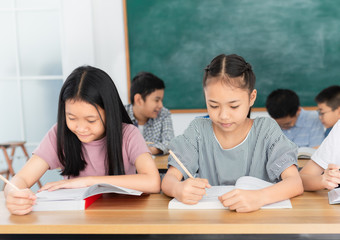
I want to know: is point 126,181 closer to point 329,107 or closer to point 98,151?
point 98,151

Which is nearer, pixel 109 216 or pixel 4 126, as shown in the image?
pixel 109 216

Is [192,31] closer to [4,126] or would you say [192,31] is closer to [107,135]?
[4,126]

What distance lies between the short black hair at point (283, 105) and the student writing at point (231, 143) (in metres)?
1.69

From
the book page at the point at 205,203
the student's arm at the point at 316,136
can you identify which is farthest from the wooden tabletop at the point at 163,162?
the student's arm at the point at 316,136

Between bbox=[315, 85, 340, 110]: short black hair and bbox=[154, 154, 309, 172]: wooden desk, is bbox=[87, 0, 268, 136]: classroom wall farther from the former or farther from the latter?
bbox=[154, 154, 309, 172]: wooden desk

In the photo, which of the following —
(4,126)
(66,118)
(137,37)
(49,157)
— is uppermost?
(137,37)

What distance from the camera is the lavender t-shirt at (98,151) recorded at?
1.52 metres

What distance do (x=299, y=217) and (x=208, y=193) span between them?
29cm

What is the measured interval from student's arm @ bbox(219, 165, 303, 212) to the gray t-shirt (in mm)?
211

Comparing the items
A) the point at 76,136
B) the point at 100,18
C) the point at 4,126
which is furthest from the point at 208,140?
the point at 4,126

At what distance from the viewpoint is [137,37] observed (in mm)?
4199

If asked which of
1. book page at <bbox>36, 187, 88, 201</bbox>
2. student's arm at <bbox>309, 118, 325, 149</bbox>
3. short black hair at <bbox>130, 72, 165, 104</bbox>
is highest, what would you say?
short black hair at <bbox>130, 72, 165, 104</bbox>

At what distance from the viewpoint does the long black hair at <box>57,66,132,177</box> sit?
1.44m

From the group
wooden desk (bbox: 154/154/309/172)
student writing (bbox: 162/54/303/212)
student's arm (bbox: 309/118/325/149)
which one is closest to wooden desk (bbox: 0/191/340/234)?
student writing (bbox: 162/54/303/212)
